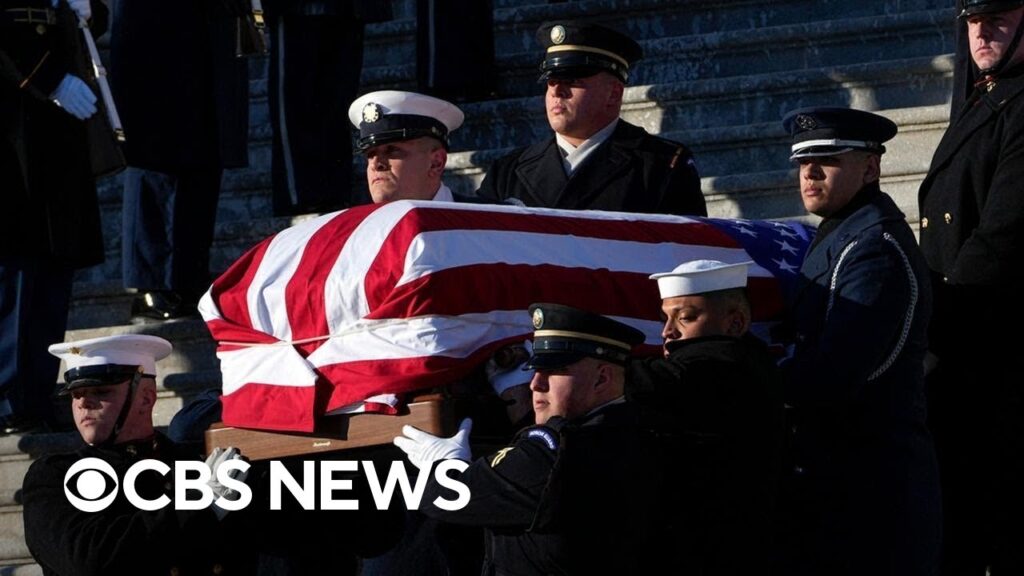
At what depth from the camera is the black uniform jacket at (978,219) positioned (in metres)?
6.26

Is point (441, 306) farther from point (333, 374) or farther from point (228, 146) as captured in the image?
point (228, 146)

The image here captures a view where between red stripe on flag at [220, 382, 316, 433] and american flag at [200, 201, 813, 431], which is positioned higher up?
american flag at [200, 201, 813, 431]

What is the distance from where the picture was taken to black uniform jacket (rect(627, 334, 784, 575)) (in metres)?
5.58

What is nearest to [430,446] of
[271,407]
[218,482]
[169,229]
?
[271,407]

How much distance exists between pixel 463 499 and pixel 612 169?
5.86ft

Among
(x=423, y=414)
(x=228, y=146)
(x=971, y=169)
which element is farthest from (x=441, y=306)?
(x=228, y=146)

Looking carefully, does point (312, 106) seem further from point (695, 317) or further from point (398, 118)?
point (695, 317)

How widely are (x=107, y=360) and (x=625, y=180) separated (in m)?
1.61

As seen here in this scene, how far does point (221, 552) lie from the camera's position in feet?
21.0

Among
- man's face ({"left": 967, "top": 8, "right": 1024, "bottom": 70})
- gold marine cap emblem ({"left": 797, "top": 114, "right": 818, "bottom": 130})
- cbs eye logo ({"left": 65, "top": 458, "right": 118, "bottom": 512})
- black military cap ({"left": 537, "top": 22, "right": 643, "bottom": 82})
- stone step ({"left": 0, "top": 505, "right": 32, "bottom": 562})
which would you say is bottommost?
stone step ({"left": 0, "top": 505, "right": 32, "bottom": 562})

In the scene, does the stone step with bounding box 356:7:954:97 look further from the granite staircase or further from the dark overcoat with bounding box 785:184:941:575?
the dark overcoat with bounding box 785:184:941:575

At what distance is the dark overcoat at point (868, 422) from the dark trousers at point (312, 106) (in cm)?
303

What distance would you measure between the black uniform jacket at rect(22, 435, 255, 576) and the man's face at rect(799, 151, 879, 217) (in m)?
1.77

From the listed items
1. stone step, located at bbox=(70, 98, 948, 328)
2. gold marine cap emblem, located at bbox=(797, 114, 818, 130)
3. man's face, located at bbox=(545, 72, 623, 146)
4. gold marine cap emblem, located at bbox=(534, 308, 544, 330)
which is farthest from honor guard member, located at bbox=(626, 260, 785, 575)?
stone step, located at bbox=(70, 98, 948, 328)
